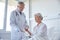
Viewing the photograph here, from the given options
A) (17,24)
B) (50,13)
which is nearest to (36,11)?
(50,13)

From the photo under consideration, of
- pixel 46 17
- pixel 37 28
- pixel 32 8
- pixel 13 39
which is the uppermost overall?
pixel 32 8

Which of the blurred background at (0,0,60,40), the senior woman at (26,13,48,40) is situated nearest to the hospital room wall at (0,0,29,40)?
the blurred background at (0,0,60,40)

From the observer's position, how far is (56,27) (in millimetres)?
1241

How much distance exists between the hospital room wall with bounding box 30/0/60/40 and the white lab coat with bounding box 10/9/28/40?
136 millimetres

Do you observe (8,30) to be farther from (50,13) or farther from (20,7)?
(50,13)

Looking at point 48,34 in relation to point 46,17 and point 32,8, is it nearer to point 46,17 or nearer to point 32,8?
point 46,17

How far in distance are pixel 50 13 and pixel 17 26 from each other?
41 cm

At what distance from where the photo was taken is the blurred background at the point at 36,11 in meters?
1.23

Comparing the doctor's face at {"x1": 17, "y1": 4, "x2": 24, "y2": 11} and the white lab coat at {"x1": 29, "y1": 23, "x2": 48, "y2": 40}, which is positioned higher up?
the doctor's face at {"x1": 17, "y1": 4, "x2": 24, "y2": 11}

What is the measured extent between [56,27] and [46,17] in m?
0.16

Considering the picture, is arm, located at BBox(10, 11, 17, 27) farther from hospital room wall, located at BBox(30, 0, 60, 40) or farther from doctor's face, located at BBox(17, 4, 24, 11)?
hospital room wall, located at BBox(30, 0, 60, 40)

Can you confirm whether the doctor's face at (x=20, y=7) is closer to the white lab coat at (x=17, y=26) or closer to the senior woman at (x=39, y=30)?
the white lab coat at (x=17, y=26)

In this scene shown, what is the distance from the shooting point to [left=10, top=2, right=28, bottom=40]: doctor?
47.1 inches

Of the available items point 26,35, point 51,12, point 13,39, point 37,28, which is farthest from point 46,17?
point 13,39
